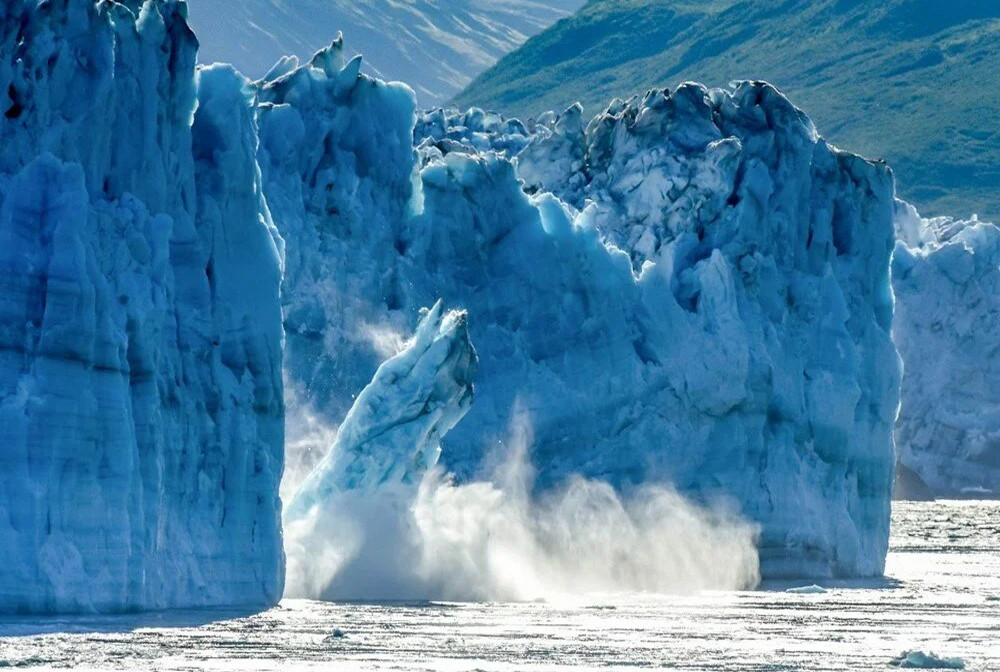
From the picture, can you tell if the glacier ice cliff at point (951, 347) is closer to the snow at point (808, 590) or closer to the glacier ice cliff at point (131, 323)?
the snow at point (808, 590)

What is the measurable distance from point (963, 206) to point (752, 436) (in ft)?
503

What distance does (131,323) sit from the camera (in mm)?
29344

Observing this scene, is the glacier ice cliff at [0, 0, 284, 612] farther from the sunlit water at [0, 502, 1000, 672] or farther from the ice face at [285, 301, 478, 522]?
the ice face at [285, 301, 478, 522]

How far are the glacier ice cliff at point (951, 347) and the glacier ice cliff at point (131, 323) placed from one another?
48345 mm

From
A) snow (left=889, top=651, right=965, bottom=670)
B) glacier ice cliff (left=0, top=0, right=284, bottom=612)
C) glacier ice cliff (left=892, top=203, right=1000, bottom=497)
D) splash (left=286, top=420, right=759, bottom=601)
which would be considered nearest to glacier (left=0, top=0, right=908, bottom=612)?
glacier ice cliff (left=0, top=0, right=284, bottom=612)

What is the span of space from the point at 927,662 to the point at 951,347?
56.6 metres

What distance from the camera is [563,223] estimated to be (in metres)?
44.1

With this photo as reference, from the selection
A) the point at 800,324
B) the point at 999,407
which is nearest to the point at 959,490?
the point at 999,407

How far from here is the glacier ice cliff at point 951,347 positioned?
80562mm

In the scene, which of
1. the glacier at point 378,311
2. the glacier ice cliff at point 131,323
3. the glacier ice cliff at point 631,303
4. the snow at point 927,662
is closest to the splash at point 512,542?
the glacier at point 378,311

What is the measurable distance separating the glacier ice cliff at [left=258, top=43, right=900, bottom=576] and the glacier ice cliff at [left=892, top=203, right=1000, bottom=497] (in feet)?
105

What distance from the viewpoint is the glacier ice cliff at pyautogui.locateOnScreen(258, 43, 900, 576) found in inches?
1650

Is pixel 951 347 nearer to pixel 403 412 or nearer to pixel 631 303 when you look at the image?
pixel 631 303

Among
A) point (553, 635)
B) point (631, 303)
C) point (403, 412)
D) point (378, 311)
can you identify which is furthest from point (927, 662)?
point (631, 303)
